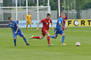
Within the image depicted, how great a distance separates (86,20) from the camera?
51.6m

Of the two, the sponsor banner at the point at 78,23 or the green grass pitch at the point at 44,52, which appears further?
the sponsor banner at the point at 78,23

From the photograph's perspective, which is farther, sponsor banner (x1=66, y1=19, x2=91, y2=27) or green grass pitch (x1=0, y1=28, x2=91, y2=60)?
sponsor banner (x1=66, y1=19, x2=91, y2=27)

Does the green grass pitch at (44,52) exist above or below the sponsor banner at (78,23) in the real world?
below

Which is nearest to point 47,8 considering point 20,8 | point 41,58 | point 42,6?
point 42,6

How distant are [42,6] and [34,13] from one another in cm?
181

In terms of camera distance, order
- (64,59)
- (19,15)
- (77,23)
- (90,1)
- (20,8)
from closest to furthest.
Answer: (64,59) → (77,23) → (19,15) → (20,8) → (90,1)

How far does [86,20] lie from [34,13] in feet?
26.7

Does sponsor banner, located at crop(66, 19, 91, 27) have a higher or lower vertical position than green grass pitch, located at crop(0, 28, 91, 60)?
higher

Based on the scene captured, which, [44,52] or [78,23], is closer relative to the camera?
[44,52]

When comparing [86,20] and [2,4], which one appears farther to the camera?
[2,4]

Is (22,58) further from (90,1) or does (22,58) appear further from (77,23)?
(90,1)

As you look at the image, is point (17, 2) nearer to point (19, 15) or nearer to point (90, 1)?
point (19, 15)

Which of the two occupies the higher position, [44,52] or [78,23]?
[78,23]

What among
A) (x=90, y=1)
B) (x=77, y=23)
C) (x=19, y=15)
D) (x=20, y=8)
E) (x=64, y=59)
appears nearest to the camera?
(x=64, y=59)
